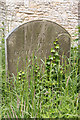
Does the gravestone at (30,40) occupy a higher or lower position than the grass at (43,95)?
higher

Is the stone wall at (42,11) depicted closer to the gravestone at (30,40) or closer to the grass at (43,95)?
the gravestone at (30,40)

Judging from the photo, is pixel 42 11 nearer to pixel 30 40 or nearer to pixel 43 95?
pixel 30 40

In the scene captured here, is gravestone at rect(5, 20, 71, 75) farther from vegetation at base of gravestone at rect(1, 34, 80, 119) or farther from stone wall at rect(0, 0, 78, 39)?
stone wall at rect(0, 0, 78, 39)

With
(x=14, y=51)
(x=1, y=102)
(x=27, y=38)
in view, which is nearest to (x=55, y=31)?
(x=27, y=38)

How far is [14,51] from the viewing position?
209cm

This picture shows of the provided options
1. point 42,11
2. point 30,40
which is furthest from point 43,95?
point 42,11

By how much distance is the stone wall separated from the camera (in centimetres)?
605

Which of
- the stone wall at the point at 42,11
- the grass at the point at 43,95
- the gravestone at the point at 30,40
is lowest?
the grass at the point at 43,95

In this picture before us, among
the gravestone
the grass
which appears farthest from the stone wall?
the grass

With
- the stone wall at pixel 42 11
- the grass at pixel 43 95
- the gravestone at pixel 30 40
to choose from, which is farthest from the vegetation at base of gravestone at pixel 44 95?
the stone wall at pixel 42 11

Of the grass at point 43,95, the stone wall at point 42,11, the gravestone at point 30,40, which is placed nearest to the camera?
the grass at point 43,95

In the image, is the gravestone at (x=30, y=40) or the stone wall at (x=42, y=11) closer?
the gravestone at (x=30, y=40)

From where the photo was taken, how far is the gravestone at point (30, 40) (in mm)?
2068

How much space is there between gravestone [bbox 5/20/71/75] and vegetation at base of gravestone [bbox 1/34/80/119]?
11 cm
